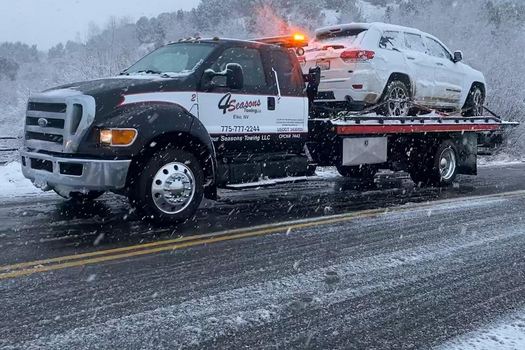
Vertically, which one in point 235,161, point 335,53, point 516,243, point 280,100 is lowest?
point 516,243

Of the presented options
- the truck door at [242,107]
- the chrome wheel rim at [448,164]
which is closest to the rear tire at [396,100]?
the chrome wheel rim at [448,164]

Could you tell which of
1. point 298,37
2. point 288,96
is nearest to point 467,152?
point 298,37

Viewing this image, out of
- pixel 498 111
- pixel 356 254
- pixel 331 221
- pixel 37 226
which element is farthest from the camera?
pixel 498 111

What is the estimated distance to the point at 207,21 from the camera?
7675cm

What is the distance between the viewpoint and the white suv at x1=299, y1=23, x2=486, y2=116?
359 inches

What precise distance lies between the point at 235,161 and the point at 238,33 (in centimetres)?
5140

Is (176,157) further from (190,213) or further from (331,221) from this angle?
(331,221)

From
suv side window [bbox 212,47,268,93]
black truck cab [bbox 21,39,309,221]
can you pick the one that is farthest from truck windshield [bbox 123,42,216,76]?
suv side window [bbox 212,47,268,93]

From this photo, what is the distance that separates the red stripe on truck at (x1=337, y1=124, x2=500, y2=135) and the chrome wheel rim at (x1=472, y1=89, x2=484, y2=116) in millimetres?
830

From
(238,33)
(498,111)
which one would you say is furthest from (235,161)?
(238,33)

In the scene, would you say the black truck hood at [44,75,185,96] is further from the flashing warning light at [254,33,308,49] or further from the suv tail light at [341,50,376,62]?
the suv tail light at [341,50,376,62]

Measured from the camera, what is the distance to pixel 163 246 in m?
5.12

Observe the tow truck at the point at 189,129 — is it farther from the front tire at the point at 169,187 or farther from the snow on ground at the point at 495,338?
the snow on ground at the point at 495,338

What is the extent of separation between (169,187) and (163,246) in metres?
1.03
